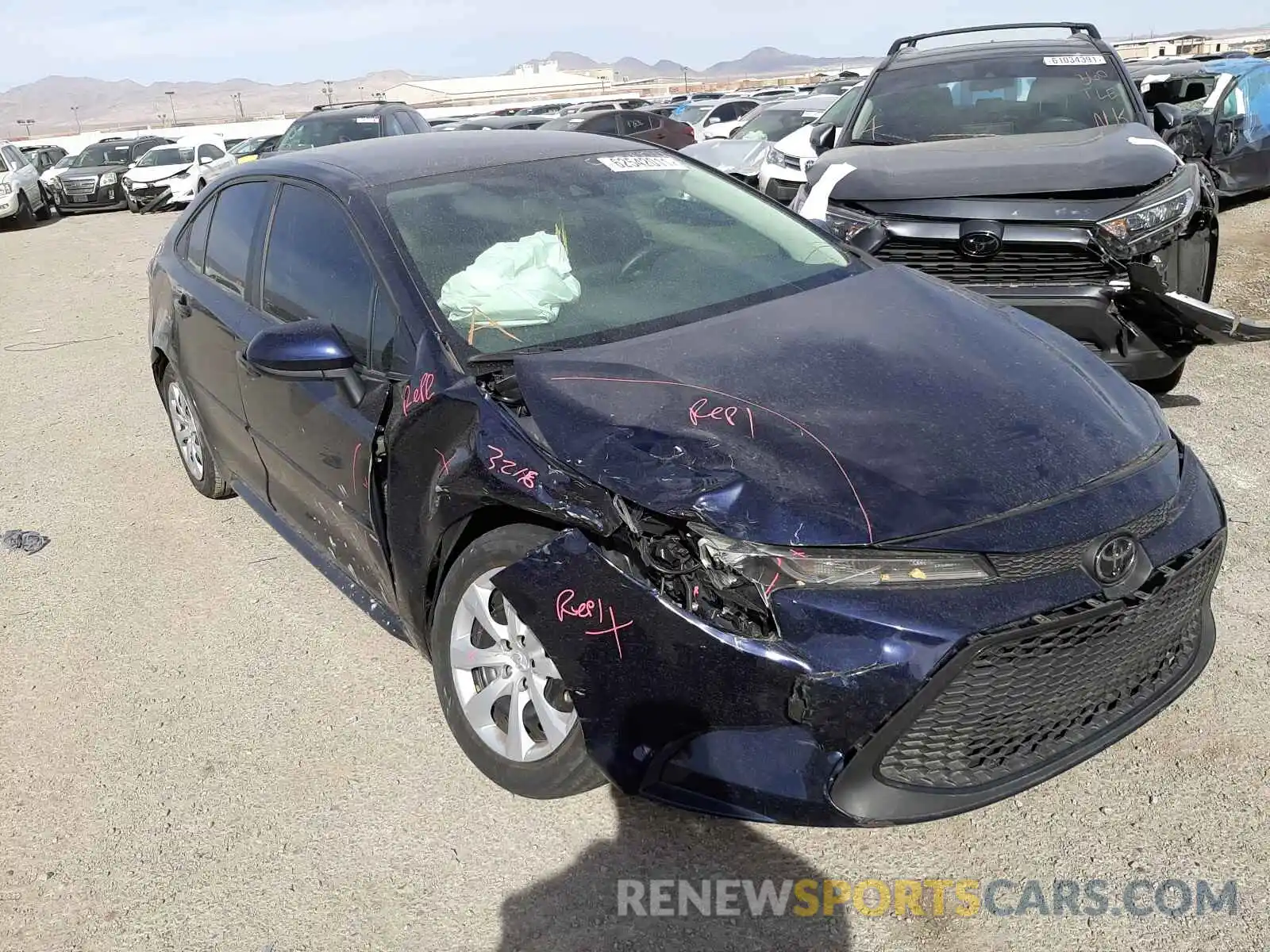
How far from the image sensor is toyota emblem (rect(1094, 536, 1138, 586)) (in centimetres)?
216

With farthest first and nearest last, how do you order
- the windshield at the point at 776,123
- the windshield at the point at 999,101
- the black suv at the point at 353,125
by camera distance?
the windshield at the point at 776,123 → the black suv at the point at 353,125 → the windshield at the point at 999,101

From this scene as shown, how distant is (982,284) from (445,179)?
2646 millimetres

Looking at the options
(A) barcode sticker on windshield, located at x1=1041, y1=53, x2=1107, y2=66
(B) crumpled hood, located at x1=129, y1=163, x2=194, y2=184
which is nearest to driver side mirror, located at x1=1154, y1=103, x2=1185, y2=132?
(A) barcode sticker on windshield, located at x1=1041, y1=53, x2=1107, y2=66

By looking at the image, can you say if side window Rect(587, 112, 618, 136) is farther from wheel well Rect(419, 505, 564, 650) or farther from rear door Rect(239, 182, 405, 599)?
wheel well Rect(419, 505, 564, 650)

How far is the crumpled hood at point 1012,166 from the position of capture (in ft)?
15.4

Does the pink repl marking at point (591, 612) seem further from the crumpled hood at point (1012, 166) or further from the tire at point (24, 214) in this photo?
the tire at point (24, 214)

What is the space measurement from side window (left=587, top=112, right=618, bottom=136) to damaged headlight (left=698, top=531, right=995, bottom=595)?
54.8 feet

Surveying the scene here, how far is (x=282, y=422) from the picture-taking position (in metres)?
3.39

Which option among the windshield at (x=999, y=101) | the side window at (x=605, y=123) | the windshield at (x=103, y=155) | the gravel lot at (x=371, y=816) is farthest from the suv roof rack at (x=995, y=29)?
the windshield at (x=103, y=155)

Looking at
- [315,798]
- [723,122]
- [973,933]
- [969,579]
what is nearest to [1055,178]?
[969,579]

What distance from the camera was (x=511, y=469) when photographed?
7.91 feet

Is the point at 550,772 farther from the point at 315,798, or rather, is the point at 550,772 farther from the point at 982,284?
the point at 982,284

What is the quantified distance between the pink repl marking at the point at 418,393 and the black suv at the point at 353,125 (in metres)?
10.3

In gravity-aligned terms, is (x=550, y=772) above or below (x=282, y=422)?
below
